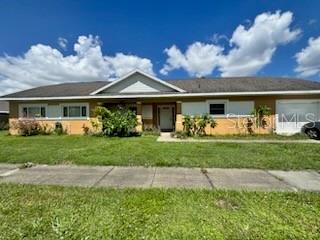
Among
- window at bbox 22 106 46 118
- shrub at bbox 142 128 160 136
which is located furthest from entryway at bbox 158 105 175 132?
window at bbox 22 106 46 118

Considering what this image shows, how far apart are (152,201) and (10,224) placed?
2.31 metres

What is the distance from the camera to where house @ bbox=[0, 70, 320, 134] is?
651 inches

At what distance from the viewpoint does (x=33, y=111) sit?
62.1 ft

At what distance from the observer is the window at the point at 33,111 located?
737 inches

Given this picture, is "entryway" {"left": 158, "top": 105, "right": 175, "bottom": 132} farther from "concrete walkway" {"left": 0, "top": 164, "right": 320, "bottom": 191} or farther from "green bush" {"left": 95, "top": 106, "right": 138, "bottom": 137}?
"concrete walkway" {"left": 0, "top": 164, "right": 320, "bottom": 191}

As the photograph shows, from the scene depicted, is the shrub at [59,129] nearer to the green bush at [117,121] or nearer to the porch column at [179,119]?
the green bush at [117,121]

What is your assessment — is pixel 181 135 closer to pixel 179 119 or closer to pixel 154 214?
pixel 179 119

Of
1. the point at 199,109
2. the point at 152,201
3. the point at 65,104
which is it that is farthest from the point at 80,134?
the point at 152,201

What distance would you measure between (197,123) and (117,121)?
5284 mm

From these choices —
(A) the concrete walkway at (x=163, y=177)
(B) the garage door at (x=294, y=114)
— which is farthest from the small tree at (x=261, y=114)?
(A) the concrete walkway at (x=163, y=177)

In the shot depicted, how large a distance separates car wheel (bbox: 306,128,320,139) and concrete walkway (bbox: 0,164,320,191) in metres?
9.87

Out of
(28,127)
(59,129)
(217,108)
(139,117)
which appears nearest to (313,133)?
(217,108)

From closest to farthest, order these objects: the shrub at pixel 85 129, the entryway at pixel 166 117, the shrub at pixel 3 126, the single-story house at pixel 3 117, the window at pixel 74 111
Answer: the shrub at pixel 85 129
the window at pixel 74 111
the entryway at pixel 166 117
the shrub at pixel 3 126
the single-story house at pixel 3 117

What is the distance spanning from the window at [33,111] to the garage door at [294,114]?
670 inches
